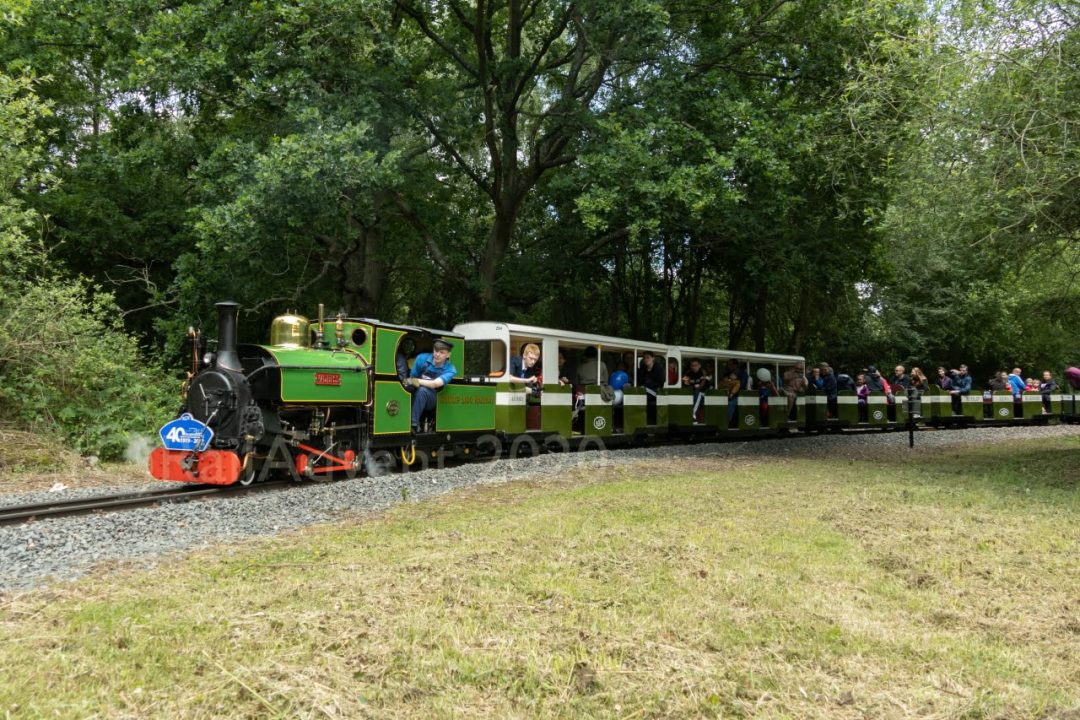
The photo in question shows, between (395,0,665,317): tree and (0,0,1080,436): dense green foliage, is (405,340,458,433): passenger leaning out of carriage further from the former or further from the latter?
(395,0,665,317): tree

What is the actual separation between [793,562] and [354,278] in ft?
54.2

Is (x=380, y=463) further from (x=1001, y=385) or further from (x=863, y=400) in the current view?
(x=1001, y=385)

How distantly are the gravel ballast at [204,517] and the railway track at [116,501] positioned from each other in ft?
1.40

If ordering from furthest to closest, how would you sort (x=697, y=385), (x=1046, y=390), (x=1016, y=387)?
(x=1046, y=390), (x=1016, y=387), (x=697, y=385)

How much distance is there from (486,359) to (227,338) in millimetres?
5089

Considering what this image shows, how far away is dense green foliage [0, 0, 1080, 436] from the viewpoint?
10.1 meters

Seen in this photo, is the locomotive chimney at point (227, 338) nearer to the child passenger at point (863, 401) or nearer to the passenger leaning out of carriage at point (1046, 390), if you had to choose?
the child passenger at point (863, 401)

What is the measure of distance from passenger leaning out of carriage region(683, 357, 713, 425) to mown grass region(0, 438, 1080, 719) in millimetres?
10844

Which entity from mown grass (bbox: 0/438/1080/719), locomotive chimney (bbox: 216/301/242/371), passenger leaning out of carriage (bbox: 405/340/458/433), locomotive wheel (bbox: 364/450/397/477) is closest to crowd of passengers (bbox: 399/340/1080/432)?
passenger leaning out of carriage (bbox: 405/340/458/433)

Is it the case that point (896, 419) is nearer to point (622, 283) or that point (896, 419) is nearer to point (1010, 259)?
point (622, 283)

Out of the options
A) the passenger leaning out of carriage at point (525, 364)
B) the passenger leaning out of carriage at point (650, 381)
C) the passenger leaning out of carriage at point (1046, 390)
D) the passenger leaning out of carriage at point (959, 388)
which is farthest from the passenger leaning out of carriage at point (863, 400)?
the passenger leaning out of carriage at point (525, 364)

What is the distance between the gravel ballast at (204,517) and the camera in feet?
17.5

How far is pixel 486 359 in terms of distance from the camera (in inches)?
527

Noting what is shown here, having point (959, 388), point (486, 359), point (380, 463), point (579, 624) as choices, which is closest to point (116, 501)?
point (380, 463)
